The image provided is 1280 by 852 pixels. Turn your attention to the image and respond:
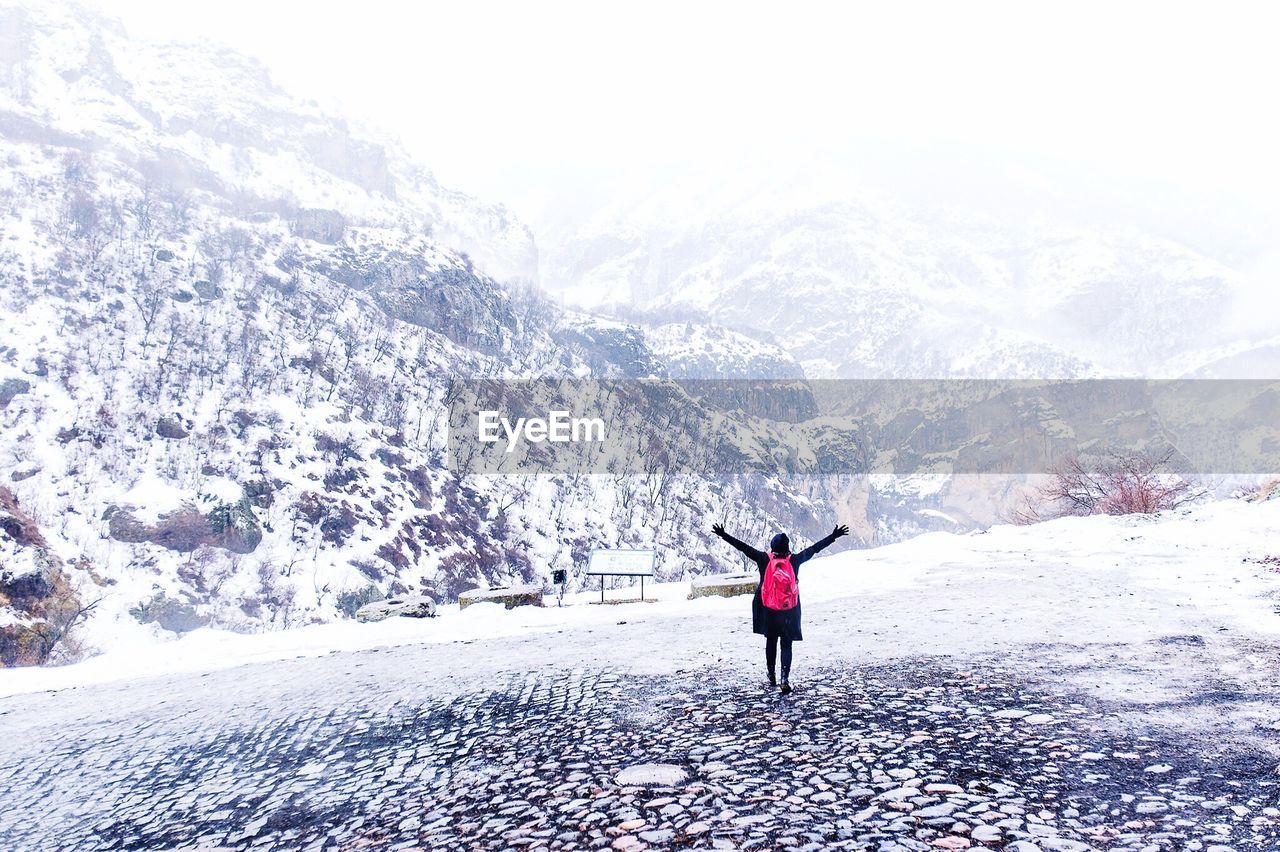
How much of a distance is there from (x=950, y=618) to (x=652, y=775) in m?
9.24

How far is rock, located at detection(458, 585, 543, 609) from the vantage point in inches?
773

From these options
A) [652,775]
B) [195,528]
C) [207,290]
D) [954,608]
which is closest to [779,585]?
[652,775]

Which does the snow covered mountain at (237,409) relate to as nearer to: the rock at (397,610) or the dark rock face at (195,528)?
the dark rock face at (195,528)

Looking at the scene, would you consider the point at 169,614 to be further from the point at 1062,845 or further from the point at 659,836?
the point at 1062,845

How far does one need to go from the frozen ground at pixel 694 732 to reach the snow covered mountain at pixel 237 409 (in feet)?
85.4

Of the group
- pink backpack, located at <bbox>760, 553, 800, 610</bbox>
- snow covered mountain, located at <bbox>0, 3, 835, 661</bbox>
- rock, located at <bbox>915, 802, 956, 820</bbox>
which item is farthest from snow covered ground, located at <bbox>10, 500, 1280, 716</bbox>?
snow covered mountain, located at <bbox>0, 3, 835, 661</bbox>

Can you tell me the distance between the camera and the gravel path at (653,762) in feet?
17.3

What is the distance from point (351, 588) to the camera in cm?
5288

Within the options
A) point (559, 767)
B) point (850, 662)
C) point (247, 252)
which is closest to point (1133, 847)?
point (559, 767)

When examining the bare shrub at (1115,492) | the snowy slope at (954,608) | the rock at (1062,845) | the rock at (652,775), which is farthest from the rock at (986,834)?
the bare shrub at (1115,492)

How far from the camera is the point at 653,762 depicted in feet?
22.6

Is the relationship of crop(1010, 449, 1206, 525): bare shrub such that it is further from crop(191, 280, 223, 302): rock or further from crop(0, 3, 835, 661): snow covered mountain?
crop(191, 280, 223, 302): rock

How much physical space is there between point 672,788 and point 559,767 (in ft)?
4.52

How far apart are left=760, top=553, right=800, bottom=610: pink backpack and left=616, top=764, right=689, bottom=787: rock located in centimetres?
248
